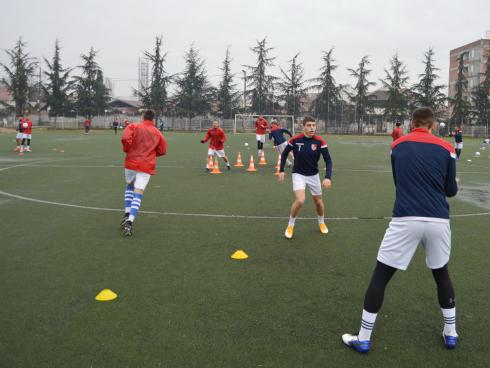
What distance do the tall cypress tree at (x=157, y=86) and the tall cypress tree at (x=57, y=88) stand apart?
10498 mm

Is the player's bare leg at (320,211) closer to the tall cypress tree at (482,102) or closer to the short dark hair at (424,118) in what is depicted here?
the short dark hair at (424,118)

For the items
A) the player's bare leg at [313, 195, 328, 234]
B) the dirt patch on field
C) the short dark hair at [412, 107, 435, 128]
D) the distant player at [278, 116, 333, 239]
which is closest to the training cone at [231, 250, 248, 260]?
the distant player at [278, 116, 333, 239]

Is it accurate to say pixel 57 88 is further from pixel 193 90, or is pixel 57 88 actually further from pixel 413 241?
pixel 413 241

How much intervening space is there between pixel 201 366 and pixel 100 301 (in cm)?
170

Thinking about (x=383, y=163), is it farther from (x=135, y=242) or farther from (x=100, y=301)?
(x=100, y=301)

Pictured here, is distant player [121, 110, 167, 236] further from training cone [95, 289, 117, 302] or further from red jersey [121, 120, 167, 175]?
training cone [95, 289, 117, 302]

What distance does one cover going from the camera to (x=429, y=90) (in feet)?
227

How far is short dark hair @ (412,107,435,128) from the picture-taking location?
4066mm

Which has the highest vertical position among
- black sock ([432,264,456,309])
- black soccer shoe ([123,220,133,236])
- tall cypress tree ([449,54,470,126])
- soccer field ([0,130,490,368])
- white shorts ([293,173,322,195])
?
tall cypress tree ([449,54,470,126])

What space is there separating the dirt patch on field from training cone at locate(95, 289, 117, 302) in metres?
8.42

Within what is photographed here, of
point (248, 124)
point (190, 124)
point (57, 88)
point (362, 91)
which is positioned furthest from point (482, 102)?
point (57, 88)

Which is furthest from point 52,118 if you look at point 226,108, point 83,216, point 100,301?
point 100,301

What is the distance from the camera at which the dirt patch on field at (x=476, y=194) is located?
11.2 meters

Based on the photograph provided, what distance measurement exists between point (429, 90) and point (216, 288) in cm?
7056
